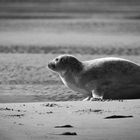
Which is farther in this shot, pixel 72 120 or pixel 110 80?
pixel 110 80

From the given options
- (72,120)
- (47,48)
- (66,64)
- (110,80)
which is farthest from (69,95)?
(47,48)

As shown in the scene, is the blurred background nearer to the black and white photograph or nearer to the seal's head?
the black and white photograph

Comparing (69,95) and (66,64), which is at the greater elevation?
(66,64)

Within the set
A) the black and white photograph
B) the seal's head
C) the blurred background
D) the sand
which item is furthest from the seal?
the sand

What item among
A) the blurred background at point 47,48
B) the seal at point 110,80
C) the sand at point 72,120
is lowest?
the sand at point 72,120

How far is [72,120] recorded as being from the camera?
6152 millimetres

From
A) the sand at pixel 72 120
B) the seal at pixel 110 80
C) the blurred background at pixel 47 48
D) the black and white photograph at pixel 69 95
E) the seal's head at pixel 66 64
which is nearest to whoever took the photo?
the sand at pixel 72 120

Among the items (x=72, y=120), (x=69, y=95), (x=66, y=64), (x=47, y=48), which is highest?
(x=47, y=48)

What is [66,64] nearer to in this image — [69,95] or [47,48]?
[69,95]

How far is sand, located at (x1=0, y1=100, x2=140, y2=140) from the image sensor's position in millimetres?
5445

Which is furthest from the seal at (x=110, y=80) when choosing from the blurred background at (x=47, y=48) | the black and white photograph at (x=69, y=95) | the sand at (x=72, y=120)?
the sand at (x=72, y=120)

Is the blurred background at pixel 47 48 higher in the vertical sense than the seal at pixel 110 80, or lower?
higher

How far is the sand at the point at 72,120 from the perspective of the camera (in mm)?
5445

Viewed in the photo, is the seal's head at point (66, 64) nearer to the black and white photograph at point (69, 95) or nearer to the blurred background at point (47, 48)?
the black and white photograph at point (69, 95)
